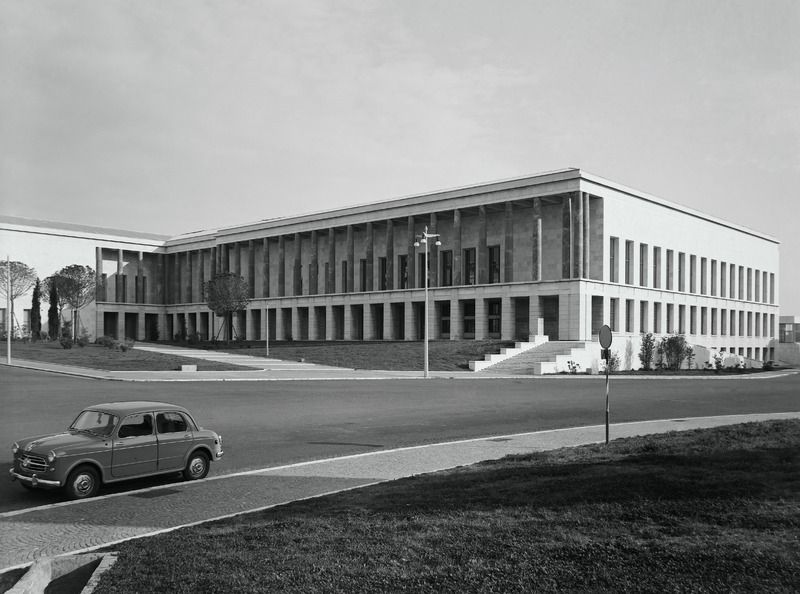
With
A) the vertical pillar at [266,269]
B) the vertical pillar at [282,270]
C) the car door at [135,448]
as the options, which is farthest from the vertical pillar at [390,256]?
the car door at [135,448]

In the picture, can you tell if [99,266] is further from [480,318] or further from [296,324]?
[480,318]

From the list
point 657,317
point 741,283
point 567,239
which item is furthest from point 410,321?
point 741,283

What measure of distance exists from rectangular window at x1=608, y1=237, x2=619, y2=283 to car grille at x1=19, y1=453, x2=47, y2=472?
5870cm

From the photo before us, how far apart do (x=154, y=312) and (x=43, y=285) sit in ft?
68.7

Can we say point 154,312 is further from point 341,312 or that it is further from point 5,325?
point 341,312

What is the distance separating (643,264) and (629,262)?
251 cm

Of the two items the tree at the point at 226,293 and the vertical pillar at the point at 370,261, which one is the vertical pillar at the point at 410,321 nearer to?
the vertical pillar at the point at 370,261

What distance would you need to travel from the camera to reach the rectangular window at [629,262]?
66.7 metres

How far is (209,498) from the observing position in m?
11.2

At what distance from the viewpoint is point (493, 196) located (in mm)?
67562

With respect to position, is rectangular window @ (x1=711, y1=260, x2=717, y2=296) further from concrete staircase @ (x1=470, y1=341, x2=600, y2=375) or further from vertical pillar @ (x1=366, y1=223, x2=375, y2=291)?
vertical pillar @ (x1=366, y1=223, x2=375, y2=291)

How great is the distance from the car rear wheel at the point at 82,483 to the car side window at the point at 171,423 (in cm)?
144

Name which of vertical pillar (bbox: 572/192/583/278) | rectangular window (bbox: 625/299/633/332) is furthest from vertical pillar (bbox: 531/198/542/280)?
rectangular window (bbox: 625/299/633/332)

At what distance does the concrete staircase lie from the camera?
50.1 meters
